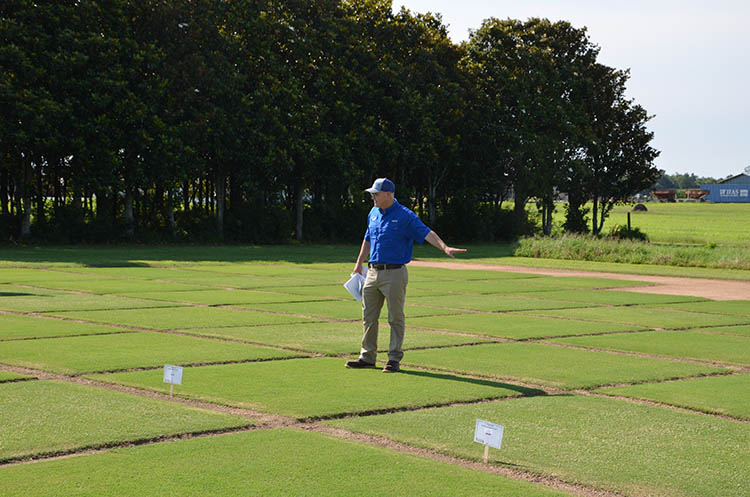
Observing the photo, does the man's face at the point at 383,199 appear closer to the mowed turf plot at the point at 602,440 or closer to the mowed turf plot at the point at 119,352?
the mowed turf plot at the point at 119,352

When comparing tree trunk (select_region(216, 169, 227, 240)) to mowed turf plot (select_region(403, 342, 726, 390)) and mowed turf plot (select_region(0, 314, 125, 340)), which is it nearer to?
mowed turf plot (select_region(0, 314, 125, 340))

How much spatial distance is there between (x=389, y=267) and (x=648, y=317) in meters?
8.89

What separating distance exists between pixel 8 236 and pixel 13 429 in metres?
38.9

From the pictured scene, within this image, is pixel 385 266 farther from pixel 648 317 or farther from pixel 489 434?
pixel 648 317

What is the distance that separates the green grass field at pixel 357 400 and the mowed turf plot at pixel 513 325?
0.08 m

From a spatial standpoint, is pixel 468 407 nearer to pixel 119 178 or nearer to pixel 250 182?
pixel 119 178

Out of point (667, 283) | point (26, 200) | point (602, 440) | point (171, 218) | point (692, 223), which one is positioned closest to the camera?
point (602, 440)

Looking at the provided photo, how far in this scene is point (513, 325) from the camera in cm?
1708

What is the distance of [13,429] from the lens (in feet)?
27.7

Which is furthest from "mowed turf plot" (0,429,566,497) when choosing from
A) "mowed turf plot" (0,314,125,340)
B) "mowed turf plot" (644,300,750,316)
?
"mowed turf plot" (644,300,750,316)

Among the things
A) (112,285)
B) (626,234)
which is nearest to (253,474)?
(112,285)

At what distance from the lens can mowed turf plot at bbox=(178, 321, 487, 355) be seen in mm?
13969

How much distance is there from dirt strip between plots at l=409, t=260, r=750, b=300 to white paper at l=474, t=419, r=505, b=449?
60.0 ft

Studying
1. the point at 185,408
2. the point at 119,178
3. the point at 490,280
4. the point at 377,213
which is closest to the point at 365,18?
the point at 119,178
